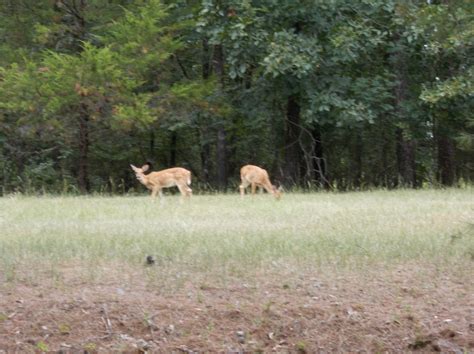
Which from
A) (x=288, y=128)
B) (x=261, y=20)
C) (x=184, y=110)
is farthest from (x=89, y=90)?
(x=288, y=128)

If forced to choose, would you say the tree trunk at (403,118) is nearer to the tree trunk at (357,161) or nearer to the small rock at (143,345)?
the tree trunk at (357,161)

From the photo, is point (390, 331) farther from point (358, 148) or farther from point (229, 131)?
point (358, 148)

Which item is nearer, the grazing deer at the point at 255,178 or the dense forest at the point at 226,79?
the grazing deer at the point at 255,178

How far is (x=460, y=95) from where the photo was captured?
2247cm

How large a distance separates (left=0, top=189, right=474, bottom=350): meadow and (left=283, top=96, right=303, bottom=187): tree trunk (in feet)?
35.8

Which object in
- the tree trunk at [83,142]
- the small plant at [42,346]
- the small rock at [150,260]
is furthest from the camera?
the tree trunk at [83,142]

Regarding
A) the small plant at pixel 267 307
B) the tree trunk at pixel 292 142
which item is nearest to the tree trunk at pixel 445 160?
the tree trunk at pixel 292 142

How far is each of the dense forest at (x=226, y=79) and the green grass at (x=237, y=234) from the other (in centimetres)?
499

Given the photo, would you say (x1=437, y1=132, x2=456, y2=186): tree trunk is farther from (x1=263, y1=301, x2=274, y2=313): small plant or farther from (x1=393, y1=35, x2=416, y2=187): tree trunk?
(x1=263, y1=301, x2=274, y2=313): small plant

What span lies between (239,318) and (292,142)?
60.1 ft

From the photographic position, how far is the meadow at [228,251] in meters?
8.77

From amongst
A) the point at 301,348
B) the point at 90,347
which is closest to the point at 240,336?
the point at 301,348

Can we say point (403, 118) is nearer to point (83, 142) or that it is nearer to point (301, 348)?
point (83, 142)

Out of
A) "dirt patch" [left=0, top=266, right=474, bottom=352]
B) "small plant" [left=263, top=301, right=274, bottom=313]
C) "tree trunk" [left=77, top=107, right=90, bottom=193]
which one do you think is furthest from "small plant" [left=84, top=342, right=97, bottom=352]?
"tree trunk" [left=77, top=107, right=90, bottom=193]
